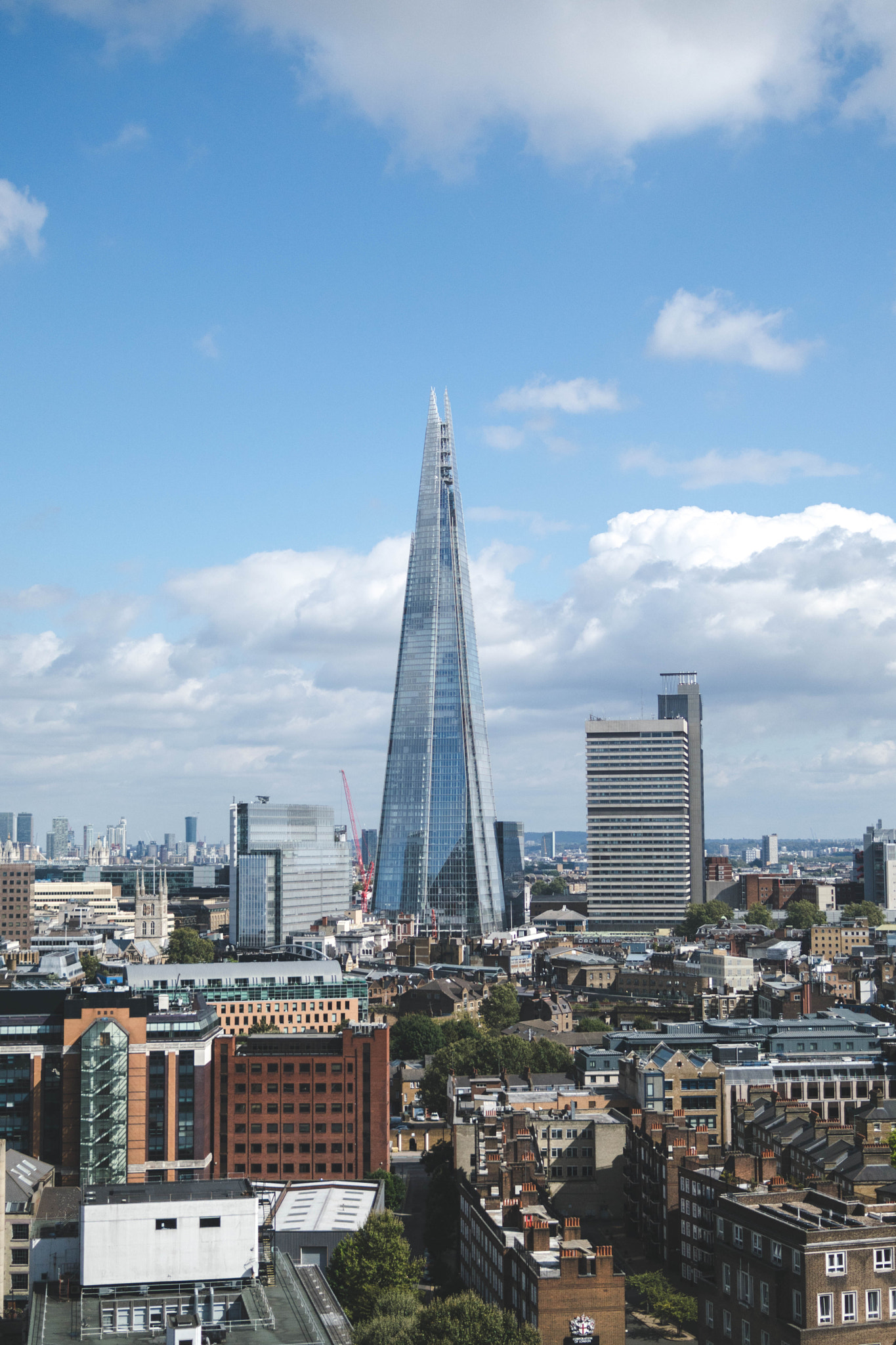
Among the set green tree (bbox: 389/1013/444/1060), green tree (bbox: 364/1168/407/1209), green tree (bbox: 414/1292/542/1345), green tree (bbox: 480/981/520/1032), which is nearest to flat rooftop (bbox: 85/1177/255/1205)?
green tree (bbox: 414/1292/542/1345)

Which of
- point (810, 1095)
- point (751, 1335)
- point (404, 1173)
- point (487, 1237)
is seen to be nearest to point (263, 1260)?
point (487, 1237)

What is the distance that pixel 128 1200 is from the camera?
60.0 metres

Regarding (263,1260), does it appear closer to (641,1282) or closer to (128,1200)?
(128,1200)

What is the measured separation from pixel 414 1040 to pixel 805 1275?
99.5 meters

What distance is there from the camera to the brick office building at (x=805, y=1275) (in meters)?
49.9

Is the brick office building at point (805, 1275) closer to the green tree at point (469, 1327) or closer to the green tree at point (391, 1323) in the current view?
the green tree at point (469, 1327)

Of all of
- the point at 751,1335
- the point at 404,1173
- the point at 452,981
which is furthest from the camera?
the point at 452,981

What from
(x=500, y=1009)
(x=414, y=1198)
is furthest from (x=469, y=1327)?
(x=500, y=1009)

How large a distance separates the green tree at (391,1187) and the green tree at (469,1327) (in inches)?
1331

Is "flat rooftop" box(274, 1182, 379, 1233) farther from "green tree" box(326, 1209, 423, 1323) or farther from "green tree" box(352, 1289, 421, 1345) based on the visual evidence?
"green tree" box(352, 1289, 421, 1345)

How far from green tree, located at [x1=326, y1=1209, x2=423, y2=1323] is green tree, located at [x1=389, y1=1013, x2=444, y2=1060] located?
73.5 metres

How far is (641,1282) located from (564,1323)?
1558 cm

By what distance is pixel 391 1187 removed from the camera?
299 feet

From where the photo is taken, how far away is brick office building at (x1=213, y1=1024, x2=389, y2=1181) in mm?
95312
